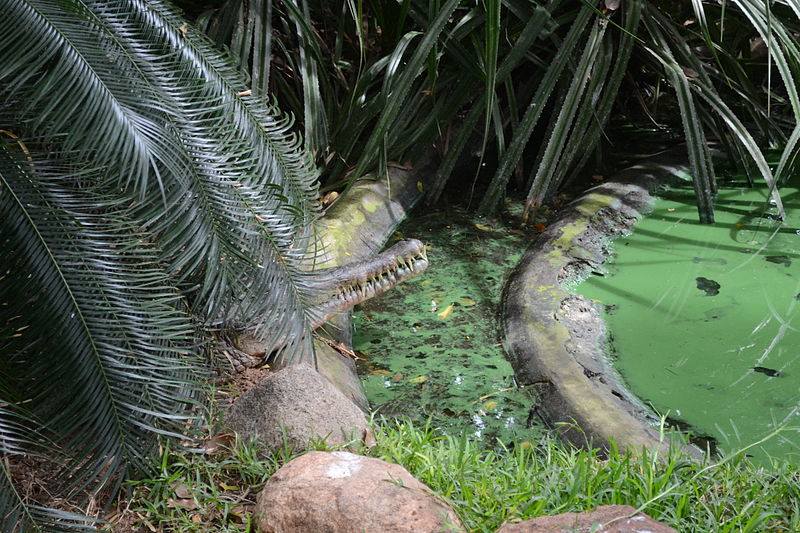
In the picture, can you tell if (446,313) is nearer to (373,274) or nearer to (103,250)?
(373,274)

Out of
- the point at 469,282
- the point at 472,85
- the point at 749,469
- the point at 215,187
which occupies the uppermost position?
the point at 215,187

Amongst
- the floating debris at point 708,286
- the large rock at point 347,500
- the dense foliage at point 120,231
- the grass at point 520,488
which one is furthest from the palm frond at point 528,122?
the large rock at point 347,500

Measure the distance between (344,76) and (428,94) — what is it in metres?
0.63

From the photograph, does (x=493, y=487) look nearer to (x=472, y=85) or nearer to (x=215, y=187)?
(x=215, y=187)

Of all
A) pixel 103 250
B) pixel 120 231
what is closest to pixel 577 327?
pixel 120 231

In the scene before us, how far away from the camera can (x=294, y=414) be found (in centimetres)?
189

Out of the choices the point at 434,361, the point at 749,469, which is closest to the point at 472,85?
the point at 434,361

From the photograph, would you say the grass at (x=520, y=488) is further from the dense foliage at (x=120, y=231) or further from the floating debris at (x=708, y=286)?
the floating debris at (x=708, y=286)

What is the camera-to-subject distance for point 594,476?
1.70 meters

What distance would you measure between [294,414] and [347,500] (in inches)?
16.9

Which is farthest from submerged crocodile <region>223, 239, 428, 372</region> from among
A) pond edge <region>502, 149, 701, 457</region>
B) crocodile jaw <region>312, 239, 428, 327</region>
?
pond edge <region>502, 149, 701, 457</region>

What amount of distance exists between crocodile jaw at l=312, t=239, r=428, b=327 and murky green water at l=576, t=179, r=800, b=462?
0.75 meters

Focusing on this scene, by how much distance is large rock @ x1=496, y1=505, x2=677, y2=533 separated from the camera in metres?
1.32

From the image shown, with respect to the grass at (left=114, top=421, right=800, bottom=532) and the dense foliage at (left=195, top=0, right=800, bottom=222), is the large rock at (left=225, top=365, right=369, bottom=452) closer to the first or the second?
the grass at (left=114, top=421, right=800, bottom=532)
